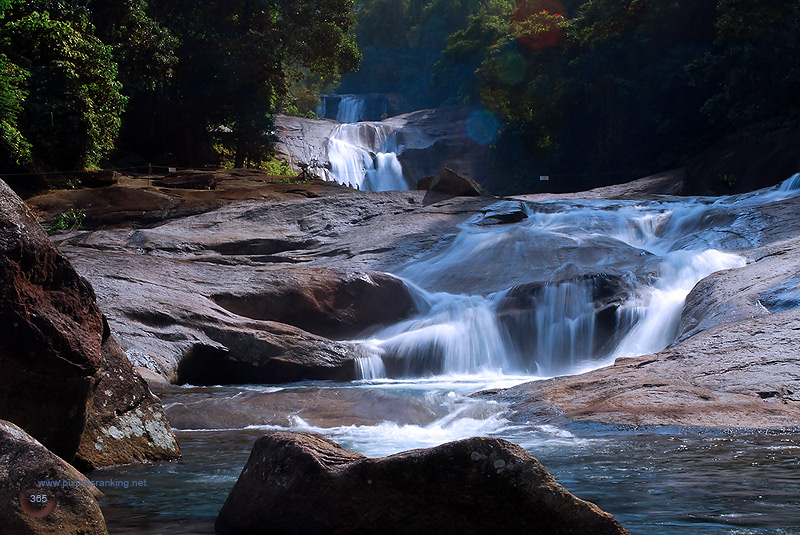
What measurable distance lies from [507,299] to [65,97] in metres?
12.4

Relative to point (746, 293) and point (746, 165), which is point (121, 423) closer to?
point (746, 293)

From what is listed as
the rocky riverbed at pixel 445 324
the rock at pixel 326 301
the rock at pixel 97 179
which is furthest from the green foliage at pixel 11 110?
the rock at pixel 326 301

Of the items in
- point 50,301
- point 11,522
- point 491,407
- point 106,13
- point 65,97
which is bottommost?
point 491,407

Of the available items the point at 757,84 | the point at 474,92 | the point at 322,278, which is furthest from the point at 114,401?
the point at 474,92

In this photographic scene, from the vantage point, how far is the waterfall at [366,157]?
3775cm

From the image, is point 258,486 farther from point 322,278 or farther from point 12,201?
point 322,278

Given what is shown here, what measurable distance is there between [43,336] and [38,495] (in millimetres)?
1482

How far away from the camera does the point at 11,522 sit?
3143mm

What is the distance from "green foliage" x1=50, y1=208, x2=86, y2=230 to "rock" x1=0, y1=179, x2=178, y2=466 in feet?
47.3

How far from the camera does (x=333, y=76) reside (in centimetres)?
3244

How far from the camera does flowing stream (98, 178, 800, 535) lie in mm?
4422

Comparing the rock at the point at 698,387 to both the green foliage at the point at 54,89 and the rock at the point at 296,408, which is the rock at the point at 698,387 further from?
the green foliage at the point at 54,89

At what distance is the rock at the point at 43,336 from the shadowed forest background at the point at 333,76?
47.4 ft

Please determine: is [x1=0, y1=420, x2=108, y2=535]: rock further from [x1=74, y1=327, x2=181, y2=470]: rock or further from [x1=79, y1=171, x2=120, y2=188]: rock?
[x1=79, y1=171, x2=120, y2=188]: rock
